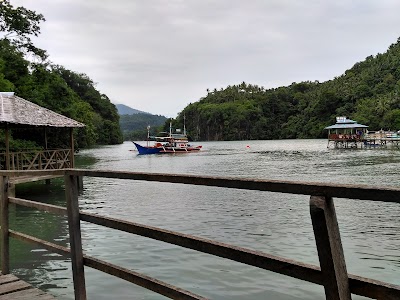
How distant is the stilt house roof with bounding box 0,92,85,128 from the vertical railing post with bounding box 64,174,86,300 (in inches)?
566

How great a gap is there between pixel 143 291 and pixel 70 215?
3774mm

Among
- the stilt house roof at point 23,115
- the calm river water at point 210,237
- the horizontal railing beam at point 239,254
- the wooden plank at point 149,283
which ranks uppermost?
the stilt house roof at point 23,115

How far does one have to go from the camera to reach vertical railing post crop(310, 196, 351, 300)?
1857 mm

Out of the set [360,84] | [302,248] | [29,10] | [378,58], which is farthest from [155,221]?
[378,58]

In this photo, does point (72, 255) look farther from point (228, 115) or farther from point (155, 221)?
point (228, 115)

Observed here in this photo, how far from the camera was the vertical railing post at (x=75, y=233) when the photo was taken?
346 centimetres

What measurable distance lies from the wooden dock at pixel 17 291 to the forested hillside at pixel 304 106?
266ft

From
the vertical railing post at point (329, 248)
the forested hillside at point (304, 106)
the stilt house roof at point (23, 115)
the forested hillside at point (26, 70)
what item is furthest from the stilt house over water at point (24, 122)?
the forested hillside at point (304, 106)

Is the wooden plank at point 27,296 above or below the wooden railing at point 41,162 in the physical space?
below

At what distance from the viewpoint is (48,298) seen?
3.79 m

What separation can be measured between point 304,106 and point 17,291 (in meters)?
132

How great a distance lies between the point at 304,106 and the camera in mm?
131125

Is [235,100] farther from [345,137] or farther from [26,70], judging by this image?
[26,70]

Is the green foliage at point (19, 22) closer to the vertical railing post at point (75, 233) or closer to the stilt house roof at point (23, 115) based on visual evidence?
the stilt house roof at point (23, 115)
